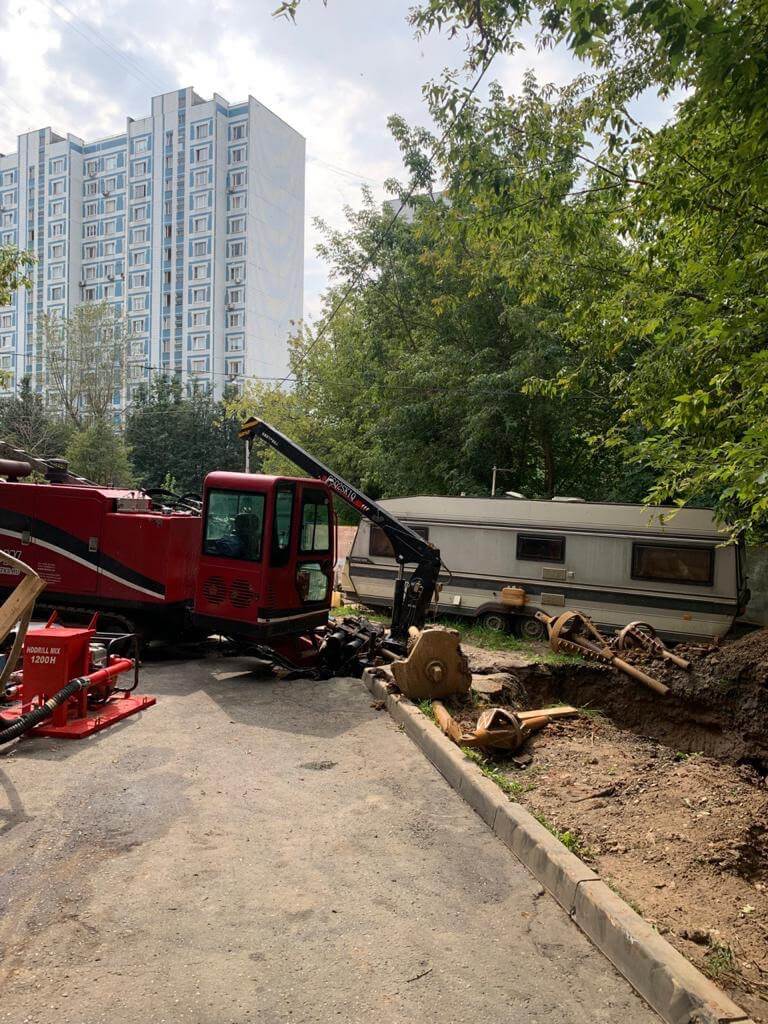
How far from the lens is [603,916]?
3.63m

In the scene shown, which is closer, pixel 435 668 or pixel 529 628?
pixel 435 668

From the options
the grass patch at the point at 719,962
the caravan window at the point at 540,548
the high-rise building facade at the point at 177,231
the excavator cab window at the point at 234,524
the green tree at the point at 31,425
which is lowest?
the grass patch at the point at 719,962

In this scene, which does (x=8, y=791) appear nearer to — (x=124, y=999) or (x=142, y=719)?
(x=142, y=719)

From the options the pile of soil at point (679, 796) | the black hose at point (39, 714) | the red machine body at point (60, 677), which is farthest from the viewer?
the red machine body at point (60, 677)

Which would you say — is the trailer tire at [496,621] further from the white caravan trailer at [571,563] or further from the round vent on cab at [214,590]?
the round vent on cab at [214,590]

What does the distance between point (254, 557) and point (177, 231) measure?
2572 inches

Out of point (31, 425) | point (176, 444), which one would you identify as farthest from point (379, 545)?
point (176, 444)

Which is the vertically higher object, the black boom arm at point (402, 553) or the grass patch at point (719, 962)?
the black boom arm at point (402, 553)

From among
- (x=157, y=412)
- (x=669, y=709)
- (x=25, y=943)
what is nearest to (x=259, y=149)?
(x=157, y=412)

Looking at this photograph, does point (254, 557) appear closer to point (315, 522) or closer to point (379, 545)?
point (315, 522)

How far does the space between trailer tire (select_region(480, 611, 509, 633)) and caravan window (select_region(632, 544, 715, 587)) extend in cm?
268

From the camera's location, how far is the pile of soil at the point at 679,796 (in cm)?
370

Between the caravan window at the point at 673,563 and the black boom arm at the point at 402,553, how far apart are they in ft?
14.9

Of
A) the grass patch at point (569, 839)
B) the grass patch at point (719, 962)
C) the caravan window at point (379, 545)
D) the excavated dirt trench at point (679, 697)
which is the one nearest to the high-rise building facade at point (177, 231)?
the caravan window at point (379, 545)
